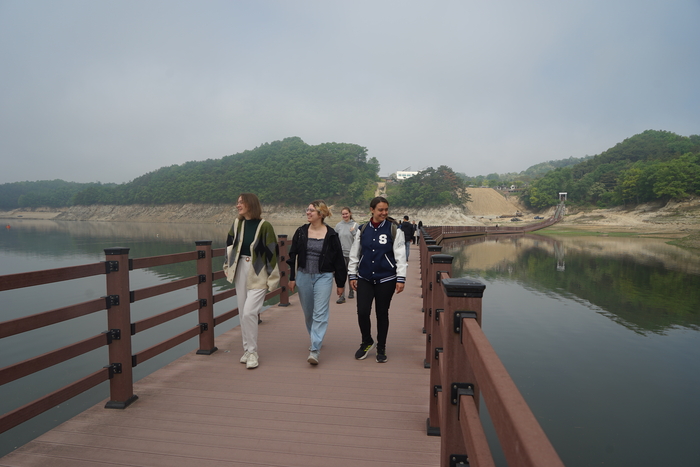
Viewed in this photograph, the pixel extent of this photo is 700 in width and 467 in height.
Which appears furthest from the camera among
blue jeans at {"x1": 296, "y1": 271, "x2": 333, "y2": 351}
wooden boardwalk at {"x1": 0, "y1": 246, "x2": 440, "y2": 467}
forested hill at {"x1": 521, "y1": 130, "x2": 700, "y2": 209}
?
forested hill at {"x1": 521, "y1": 130, "x2": 700, "y2": 209}

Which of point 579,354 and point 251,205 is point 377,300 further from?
point 579,354

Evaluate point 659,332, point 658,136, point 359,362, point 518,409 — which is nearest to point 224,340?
point 359,362

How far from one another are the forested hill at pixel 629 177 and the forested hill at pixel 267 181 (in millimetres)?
39531

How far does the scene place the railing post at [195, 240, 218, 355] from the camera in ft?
15.6

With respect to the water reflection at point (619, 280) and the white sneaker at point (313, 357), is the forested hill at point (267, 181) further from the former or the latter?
the white sneaker at point (313, 357)

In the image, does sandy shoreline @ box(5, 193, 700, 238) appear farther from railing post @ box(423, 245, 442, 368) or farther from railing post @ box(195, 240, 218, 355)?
railing post @ box(195, 240, 218, 355)

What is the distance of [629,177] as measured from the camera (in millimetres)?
63938

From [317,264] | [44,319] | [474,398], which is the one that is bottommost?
[474,398]

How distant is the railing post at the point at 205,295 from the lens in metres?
4.76

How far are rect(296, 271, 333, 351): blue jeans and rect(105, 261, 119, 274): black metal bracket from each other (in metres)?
1.93

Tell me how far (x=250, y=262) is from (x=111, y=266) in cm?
137

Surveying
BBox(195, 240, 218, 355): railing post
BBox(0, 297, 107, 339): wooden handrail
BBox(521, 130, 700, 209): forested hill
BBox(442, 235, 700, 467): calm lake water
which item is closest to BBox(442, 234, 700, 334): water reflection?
BBox(442, 235, 700, 467): calm lake water

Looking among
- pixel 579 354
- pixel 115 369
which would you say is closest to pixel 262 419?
pixel 115 369

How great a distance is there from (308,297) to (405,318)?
2.87m
